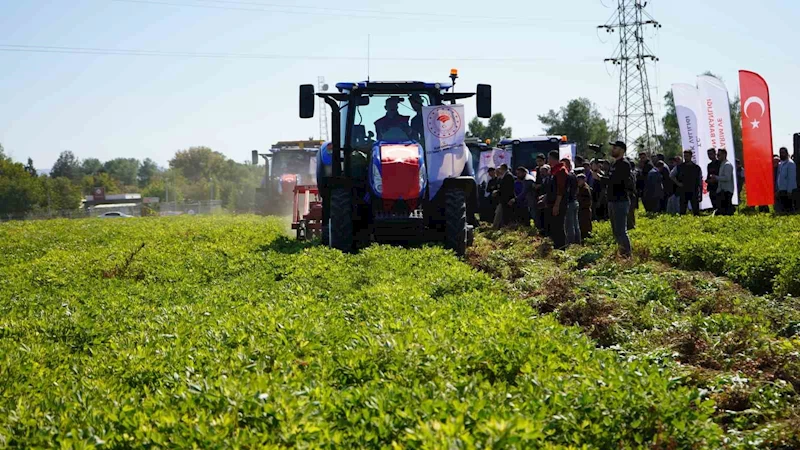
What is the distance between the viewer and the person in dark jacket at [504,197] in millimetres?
19141

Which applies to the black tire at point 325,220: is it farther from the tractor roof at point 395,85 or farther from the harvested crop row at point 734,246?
the harvested crop row at point 734,246

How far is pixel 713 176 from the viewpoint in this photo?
18.9m

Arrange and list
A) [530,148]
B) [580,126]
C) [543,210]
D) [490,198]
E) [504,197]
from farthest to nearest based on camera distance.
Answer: [580,126]
[530,148]
[490,198]
[504,197]
[543,210]

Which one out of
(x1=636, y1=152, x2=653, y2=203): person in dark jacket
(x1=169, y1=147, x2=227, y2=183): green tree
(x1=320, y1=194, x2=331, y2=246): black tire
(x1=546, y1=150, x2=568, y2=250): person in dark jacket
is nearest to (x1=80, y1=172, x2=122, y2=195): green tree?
(x1=169, y1=147, x2=227, y2=183): green tree

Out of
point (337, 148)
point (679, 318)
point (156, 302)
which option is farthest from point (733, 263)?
point (156, 302)

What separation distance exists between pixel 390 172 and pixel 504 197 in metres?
6.86

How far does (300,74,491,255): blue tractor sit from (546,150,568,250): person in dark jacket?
1.44 meters

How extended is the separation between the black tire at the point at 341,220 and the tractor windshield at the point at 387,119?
1011 millimetres

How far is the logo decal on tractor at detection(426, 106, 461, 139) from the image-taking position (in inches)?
523

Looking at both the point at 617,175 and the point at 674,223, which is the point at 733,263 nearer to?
the point at 617,175

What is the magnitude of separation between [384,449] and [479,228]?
56.7ft

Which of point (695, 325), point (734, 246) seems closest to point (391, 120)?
point (734, 246)

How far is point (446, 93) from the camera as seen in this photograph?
1403 cm

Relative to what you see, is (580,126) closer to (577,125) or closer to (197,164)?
(577,125)
